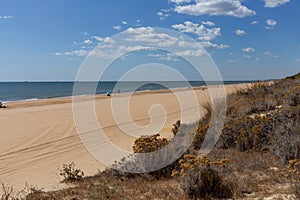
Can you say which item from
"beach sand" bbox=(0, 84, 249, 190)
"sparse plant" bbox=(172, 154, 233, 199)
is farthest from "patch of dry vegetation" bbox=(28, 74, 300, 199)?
"beach sand" bbox=(0, 84, 249, 190)

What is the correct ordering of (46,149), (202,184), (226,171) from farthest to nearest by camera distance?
(46,149)
(226,171)
(202,184)

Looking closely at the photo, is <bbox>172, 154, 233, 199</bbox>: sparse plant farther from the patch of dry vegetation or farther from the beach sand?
the beach sand

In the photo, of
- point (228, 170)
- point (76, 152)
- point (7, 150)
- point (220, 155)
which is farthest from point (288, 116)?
point (7, 150)

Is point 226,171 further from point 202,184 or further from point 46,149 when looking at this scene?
point 46,149

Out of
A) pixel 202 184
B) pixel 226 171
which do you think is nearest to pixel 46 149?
pixel 226 171

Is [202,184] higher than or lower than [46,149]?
lower

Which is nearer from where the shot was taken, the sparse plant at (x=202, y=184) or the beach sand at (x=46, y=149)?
the sparse plant at (x=202, y=184)

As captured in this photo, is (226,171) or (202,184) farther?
(226,171)

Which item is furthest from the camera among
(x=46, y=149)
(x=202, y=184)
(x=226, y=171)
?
(x=46, y=149)

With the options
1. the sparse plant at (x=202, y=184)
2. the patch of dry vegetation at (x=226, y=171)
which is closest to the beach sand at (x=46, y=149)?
the patch of dry vegetation at (x=226, y=171)

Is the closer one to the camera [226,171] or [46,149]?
[226,171]

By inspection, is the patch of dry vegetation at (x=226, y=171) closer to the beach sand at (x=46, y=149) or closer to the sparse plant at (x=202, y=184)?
the sparse plant at (x=202, y=184)

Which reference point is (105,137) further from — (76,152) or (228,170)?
(228,170)

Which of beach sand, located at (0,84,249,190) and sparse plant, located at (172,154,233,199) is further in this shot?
beach sand, located at (0,84,249,190)
